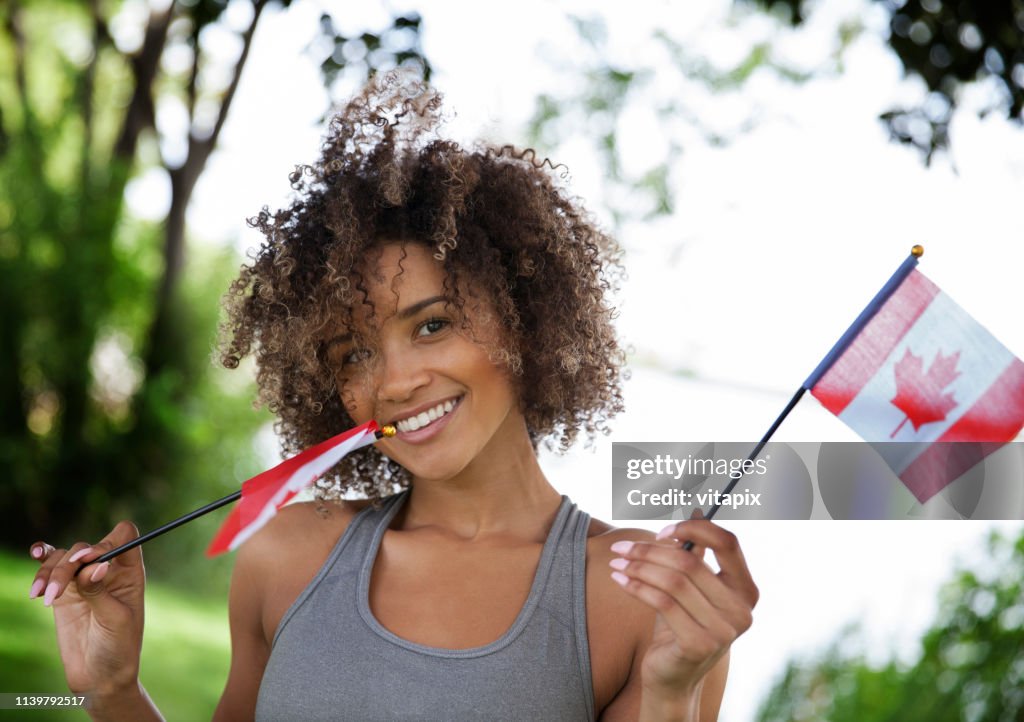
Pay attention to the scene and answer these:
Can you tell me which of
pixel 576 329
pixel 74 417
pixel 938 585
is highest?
pixel 74 417

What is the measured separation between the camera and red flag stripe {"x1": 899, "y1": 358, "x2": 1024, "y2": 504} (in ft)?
5.02

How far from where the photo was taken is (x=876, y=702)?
3.66m

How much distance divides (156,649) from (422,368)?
188 inches

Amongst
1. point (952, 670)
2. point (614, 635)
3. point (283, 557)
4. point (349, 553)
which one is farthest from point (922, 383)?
point (952, 670)

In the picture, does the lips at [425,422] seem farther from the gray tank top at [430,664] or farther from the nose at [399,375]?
the gray tank top at [430,664]

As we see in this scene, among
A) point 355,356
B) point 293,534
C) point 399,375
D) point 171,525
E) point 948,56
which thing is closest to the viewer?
point 171,525

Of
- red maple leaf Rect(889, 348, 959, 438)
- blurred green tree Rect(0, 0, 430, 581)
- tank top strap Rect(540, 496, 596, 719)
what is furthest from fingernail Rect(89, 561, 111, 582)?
blurred green tree Rect(0, 0, 430, 581)

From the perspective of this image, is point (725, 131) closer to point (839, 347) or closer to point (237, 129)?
point (237, 129)

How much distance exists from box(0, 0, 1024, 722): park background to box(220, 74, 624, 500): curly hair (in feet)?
0.38

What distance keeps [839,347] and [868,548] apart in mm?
2585

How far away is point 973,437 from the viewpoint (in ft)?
5.08

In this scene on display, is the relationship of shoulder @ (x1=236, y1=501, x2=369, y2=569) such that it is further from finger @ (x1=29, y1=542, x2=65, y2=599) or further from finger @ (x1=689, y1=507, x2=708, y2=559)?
finger @ (x1=689, y1=507, x2=708, y2=559)

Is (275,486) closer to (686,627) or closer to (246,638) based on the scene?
(246,638)

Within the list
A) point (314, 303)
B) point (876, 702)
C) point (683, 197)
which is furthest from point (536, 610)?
point (683, 197)
